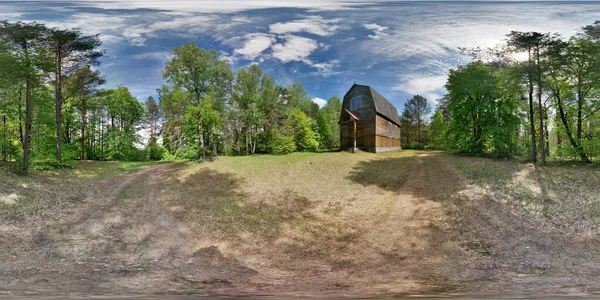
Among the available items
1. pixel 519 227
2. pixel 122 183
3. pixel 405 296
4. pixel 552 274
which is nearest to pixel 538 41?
pixel 519 227

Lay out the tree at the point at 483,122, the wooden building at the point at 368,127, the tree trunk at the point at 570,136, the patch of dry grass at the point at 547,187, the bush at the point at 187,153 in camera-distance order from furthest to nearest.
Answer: the wooden building at the point at 368,127, the bush at the point at 187,153, the tree at the point at 483,122, the tree trunk at the point at 570,136, the patch of dry grass at the point at 547,187

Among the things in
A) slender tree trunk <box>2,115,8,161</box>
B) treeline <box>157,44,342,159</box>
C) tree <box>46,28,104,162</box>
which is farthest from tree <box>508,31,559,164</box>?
slender tree trunk <box>2,115,8,161</box>

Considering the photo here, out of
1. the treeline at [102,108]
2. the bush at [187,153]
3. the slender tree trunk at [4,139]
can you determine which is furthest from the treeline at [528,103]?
the slender tree trunk at [4,139]

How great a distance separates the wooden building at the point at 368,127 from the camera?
37.9ft

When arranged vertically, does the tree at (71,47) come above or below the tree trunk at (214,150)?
above

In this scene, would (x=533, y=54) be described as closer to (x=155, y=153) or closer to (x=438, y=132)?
(x=438, y=132)

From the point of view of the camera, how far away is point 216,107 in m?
9.51

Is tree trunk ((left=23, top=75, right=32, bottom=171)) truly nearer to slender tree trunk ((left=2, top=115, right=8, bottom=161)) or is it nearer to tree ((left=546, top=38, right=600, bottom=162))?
slender tree trunk ((left=2, top=115, right=8, bottom=161))

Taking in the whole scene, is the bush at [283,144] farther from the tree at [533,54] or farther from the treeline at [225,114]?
the tree at [533,54]

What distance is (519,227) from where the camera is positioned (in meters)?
4.02

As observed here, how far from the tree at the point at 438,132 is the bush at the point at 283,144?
23.3 ft

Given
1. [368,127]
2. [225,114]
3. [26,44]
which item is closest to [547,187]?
[368,127]

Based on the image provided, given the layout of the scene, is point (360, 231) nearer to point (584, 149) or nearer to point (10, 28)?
point (10, 28)

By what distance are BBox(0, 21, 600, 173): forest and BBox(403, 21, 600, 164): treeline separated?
34 mm
